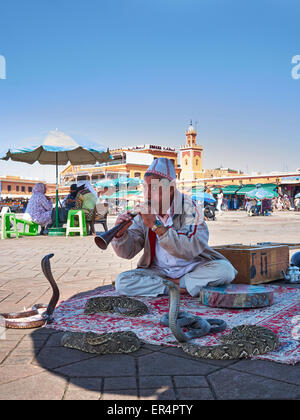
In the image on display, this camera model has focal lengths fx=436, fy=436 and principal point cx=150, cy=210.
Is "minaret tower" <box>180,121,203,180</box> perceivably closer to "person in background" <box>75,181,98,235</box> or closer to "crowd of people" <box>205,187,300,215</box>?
"crowd of people" <box>205,187,300,215</box>

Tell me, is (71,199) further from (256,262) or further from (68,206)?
(256,262)

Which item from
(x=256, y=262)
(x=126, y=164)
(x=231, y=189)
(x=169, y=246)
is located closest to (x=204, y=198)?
(x=256, y=262)

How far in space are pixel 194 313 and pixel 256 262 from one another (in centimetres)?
115

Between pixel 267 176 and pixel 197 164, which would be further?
pixel 197 164

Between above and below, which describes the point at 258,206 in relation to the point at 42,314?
above

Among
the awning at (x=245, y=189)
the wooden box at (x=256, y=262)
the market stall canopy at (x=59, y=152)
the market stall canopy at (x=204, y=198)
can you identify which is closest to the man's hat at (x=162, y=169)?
the wooden box at (x=256, y=262)

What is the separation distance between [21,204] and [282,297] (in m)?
50.9

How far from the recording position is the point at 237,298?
9.70 ft

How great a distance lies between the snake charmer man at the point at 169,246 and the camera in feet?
10.3

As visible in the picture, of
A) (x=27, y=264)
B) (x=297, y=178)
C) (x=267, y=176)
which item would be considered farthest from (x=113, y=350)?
(x=267, y=176)

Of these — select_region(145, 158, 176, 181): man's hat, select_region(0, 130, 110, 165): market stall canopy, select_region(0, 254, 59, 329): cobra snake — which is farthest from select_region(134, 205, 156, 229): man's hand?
select_region(0, 130, 110, 165): market stall canopy

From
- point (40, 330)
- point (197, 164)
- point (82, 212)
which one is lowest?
point (40, 330)
